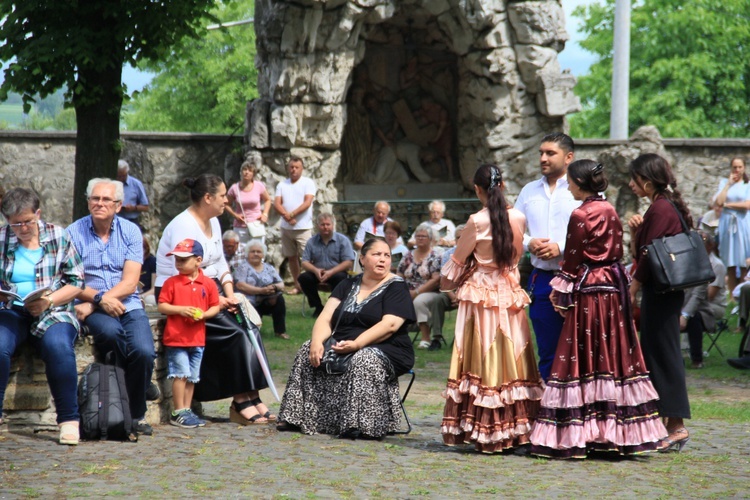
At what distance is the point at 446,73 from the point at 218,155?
4472 mm

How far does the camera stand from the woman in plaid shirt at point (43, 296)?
7195 mm

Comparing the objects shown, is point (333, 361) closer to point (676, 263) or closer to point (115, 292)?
point (115, 292)

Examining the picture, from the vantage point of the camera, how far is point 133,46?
12922mm

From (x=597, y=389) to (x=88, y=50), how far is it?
7729mm

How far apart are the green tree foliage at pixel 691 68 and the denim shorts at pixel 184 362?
31656 millimetres

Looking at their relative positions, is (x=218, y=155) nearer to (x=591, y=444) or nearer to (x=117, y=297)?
(x=117, y=297)

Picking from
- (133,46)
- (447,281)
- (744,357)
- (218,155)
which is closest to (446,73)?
(218,155)

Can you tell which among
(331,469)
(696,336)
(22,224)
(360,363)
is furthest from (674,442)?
(696,336)

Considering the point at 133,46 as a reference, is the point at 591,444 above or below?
below

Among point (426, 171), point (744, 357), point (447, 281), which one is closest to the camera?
point (447, 281)

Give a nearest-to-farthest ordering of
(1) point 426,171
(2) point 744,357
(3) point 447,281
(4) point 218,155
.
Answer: (3) point 447,281 < (2) point 744,357 < (4) point 218,155 < (1) point 426,171

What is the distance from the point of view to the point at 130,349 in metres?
7.59

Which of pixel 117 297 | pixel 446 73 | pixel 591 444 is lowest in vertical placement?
pixel 591 444

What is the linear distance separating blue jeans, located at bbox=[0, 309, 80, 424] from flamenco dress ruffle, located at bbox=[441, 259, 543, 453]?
2430 mm
